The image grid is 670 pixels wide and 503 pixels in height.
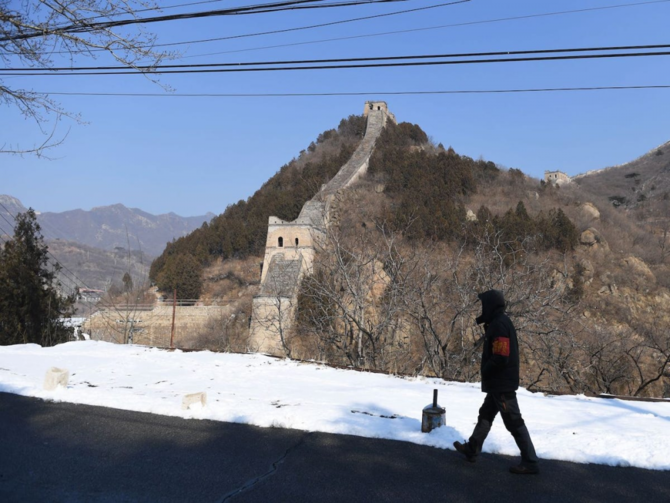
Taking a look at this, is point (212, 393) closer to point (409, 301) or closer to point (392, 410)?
point (392, 410)

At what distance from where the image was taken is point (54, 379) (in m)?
6.30

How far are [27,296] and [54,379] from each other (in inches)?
451

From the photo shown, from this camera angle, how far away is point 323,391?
657cm

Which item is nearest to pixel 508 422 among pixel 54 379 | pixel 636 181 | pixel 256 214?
pixel 54 379

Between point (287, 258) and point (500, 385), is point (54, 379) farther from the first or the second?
point (287, 258)

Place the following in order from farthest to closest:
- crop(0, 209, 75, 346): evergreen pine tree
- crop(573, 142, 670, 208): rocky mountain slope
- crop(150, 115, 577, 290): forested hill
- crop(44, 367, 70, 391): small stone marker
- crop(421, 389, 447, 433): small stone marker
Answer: crop(573, 142, 670, 208): rocky mountain slope → crop(150, 115, 577, 290): forested hill → crop(0, 209, 75, 346): evergreen pine tree → crop(44, 367, 70, 391): small stone marker → crop(421, 389, 447, 433): small stone marker

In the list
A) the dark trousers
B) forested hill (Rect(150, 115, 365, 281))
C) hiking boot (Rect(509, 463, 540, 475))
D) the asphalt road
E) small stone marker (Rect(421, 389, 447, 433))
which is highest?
forested hill (Rect(150, 115, 365, 281))

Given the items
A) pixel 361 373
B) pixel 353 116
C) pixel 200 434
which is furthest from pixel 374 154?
pixel 200 434

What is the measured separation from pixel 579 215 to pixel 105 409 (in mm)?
36487

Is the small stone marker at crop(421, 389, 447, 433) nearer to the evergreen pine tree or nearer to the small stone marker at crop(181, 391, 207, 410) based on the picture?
the small stone marker at crop(181, 391, 207, 410)

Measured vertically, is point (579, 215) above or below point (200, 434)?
above

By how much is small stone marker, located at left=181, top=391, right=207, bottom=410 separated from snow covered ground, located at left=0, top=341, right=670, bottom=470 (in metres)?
0.06

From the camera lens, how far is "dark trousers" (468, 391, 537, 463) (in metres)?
3.97

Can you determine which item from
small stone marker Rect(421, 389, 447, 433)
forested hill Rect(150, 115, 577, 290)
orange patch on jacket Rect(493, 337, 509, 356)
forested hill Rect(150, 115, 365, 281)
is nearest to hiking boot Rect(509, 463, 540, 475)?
orange patch on jacket Rect(493, 337, 509, 356)
